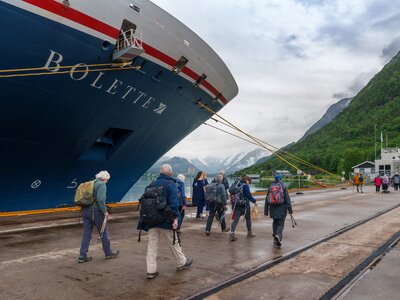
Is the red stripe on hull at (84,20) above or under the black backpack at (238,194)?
above

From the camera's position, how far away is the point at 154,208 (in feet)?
16.3

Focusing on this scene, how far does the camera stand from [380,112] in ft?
483

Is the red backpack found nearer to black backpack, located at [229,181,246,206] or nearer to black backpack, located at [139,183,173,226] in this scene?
black backpack, located at [229,181,246,206]

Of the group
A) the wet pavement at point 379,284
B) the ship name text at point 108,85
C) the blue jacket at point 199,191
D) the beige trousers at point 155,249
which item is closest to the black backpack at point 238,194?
the beige trousers at point 155,249

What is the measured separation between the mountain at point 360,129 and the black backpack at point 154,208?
105130mm

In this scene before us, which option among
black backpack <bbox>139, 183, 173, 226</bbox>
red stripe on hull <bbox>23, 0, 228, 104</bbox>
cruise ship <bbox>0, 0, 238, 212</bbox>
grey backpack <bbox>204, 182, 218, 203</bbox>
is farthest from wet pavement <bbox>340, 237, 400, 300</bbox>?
red stripe on hull <bbox>23, 0, 228, 104</bbox>

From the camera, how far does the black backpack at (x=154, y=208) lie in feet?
16.3

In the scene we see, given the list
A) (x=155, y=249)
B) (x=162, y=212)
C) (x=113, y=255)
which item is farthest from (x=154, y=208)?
(x=113, y=255)

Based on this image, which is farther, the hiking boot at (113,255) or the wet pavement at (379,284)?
the hiking boot at (113,255)

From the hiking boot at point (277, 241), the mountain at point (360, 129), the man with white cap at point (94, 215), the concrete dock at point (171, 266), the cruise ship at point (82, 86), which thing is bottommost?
the concrete dock at point (171, 266)

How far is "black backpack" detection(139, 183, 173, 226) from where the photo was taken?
16.3 feet

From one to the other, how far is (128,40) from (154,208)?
642cm

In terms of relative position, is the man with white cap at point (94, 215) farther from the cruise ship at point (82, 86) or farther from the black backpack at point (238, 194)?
the cruise ship at point (82, 86)

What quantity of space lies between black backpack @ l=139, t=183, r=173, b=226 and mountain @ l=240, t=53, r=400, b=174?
10513cm
